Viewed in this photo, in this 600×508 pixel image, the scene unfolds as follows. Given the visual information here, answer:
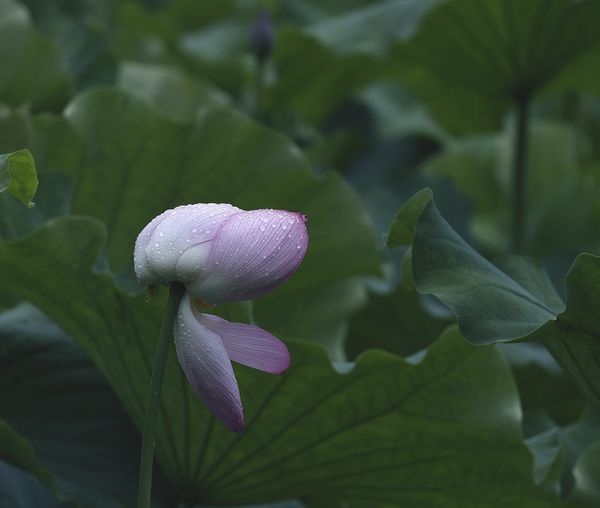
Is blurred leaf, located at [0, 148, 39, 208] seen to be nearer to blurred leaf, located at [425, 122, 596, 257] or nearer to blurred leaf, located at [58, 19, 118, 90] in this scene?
blurred leaf, located at [58, 19, 118, 90]

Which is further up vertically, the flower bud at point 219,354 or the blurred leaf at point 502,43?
the flower bud at point 219,354

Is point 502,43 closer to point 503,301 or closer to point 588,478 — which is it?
point 588,478

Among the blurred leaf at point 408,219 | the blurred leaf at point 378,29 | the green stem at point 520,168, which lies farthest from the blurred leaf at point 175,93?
the blurred leaf at point 408,219

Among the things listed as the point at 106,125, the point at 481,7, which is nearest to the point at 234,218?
the point at 106,125

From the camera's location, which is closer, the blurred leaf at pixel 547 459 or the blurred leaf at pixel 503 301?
the blurred leaf at pixel 503 301

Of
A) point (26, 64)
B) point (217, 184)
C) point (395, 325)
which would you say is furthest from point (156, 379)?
point (26, 64)

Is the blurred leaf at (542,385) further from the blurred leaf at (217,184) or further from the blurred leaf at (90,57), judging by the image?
the blurred leaf at (90,57)

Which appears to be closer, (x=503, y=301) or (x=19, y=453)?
(x=503, y=301)
